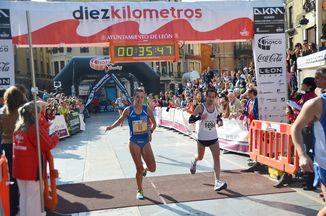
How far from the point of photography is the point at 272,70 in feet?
29.1

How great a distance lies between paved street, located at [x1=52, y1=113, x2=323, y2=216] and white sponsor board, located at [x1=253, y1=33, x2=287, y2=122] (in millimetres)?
1554

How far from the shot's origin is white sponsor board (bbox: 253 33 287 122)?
8797 mm

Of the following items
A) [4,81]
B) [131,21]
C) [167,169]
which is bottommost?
[167,169]

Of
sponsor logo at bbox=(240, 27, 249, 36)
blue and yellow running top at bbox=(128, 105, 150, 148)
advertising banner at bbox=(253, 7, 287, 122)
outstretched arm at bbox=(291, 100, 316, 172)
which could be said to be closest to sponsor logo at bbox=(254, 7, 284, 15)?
advertising banner at bbox=(253, 7, 287, 122)

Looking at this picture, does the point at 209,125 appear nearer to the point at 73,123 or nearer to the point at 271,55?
the point at 271,55

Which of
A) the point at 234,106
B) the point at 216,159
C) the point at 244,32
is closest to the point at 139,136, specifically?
the point at 216,159

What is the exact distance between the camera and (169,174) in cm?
820

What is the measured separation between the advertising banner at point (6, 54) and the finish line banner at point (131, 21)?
0.20 metres

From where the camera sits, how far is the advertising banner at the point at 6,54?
7.88 metres

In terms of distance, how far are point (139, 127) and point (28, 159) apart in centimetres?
204

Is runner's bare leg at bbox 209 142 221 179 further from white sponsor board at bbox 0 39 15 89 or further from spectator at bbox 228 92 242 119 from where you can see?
spectator at bbox 228 92 242 119

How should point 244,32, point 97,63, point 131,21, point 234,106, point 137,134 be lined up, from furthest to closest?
point 97,63 → point 234,106 → point 244,32 → point 131,21 → point 137,134

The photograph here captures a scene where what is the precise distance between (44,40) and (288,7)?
30.5 meters

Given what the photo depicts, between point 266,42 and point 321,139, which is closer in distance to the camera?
point 321,139
